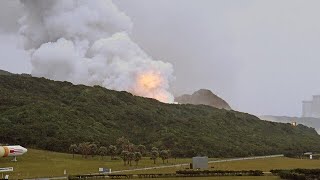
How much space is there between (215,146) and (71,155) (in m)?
53.8

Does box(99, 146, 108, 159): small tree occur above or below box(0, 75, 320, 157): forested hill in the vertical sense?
below

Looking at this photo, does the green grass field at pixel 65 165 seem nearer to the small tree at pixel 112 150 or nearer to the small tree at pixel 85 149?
the small tree at pixel 85 149

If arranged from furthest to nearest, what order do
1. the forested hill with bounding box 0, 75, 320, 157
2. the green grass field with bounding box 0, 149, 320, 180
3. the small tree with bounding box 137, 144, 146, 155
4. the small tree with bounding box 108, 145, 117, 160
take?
the forested hill with bounding box 0, 75, 320, 157 → the small tree with bounding box 137, 144, 146, 155 → the small tree with bounding box 108, 145, 117, 160 → the green grass field with bounding box 0, 149, 320, 180

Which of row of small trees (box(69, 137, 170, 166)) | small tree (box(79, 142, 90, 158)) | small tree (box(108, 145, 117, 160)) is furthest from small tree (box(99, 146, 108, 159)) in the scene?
small tree (box(79, 142, 90, 158))

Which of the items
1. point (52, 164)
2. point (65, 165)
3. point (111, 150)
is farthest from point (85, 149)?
point (65, 165)

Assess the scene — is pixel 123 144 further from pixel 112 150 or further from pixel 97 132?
pixel 97 132

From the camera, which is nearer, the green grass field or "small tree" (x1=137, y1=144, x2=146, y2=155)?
the green grass field

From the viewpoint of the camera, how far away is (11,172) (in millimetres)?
103188

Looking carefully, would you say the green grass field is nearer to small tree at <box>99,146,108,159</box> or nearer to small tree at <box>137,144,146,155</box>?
small tree at <box>99,146,108,159</box>

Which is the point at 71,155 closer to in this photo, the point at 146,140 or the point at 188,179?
the point at 146,140

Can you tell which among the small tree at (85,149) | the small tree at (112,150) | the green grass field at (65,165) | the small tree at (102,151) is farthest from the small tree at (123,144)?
the small tree at (85,149)

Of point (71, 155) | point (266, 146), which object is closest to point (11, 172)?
point (71, 155)

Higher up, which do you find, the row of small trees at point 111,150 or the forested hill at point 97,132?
the forested hill at point 97,132

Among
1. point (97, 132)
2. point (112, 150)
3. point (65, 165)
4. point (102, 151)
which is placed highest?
point (97, 132)
